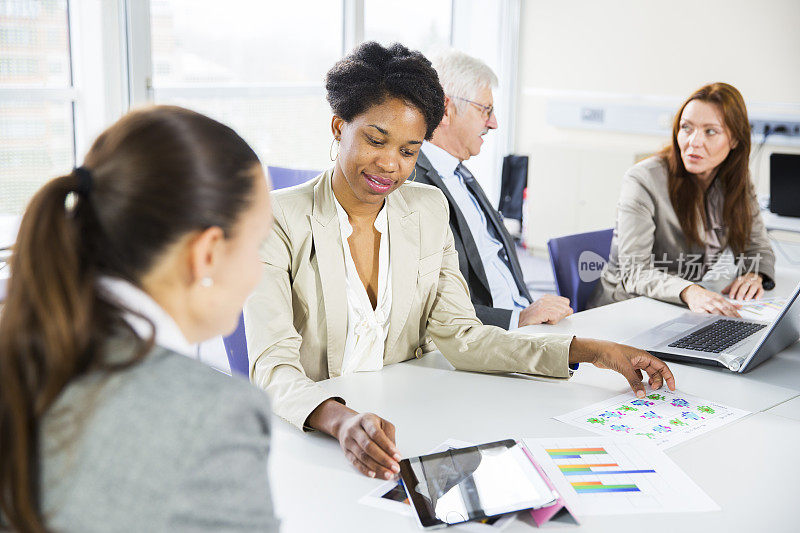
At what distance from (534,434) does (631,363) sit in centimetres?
35

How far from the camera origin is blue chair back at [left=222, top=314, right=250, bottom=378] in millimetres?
1812

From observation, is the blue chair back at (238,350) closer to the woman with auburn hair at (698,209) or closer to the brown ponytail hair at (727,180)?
the woman with auburn hair at (698,209)

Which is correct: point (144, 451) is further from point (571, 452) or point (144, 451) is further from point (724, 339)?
point (724, 339)

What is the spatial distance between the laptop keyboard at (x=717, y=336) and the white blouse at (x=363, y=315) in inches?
27.2

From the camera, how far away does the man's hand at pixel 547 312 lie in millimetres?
2057

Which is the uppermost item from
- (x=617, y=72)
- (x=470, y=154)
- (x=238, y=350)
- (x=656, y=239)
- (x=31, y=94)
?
(x=617, y=72)

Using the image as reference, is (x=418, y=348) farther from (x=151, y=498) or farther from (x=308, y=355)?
(x=151, y=498)

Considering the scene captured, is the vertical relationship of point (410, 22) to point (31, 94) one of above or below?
above

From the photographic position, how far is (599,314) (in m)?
2.19

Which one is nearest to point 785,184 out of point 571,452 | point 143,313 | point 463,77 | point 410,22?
point 463,77

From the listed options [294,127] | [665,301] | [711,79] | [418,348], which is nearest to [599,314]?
[665,301]

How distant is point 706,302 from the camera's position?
2.22 meters

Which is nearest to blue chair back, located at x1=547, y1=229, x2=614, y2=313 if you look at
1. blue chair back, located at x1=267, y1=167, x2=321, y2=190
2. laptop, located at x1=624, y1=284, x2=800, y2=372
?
laptop, located at x1=624, y1=284, x2=800, y2=372

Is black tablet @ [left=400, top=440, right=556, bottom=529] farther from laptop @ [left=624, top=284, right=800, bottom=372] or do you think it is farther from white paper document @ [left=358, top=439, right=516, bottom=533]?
laptop @ [left=624, top=284, right=800, bottom=372]
